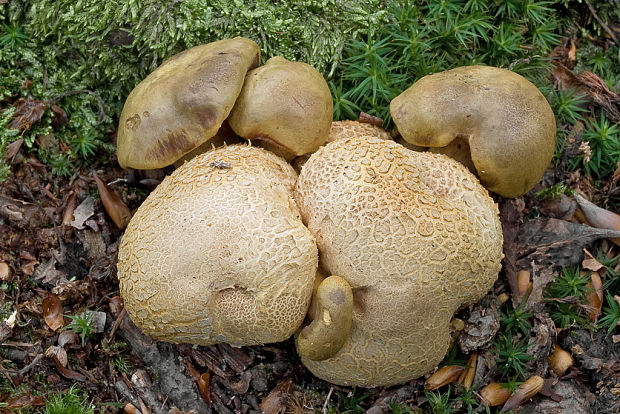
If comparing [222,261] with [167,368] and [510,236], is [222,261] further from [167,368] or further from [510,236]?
[510,236]

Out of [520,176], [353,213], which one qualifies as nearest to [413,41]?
[520,176]

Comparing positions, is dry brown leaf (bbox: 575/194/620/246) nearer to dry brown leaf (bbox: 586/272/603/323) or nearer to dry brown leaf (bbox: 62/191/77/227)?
dry brown leaf (bbox: 586/272/603/323)

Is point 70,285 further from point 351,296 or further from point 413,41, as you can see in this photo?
point 413,41

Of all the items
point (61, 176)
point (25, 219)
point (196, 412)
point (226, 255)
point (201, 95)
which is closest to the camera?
point (226, 255)

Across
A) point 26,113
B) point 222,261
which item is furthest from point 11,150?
point 222,261

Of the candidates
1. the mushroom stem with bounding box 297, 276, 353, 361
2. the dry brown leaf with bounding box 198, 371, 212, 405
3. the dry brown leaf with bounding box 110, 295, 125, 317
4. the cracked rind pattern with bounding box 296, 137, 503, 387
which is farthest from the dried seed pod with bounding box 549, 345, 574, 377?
the dry brown leaf with bounding box 110, 295, 125, 317

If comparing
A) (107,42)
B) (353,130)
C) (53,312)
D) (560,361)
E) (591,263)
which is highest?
(107,42)
